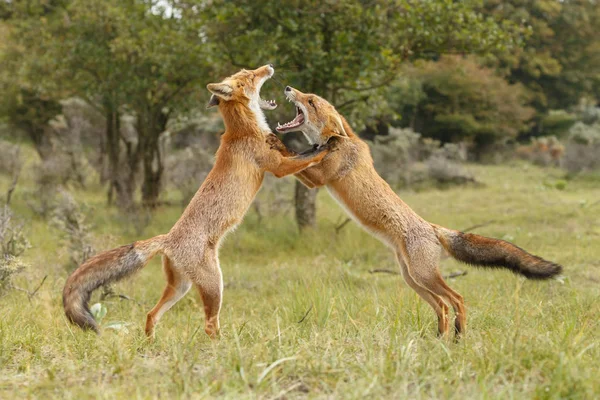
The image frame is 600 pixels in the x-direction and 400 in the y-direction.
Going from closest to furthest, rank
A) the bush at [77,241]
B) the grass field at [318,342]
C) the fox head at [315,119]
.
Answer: the grass field at [318,342] < the fox head at [315,119] < the bush at [77,241]

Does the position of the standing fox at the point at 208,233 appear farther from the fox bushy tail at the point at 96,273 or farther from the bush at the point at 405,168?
the bush at the point at 405,168

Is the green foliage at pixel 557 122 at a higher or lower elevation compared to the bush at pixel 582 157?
higher

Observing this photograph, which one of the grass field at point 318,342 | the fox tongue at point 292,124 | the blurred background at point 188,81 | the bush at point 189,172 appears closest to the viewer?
the grass field at point 318,342

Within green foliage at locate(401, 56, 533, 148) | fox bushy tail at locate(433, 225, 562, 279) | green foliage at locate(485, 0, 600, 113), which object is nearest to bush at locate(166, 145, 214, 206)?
fox bushy tail at locate(433, 225, 562, 279)

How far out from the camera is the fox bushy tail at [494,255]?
4.69 meters

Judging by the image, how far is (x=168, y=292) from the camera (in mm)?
4926

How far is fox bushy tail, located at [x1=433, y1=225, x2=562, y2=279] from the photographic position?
4.69 m

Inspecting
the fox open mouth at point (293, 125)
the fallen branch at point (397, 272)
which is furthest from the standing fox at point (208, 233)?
the fallen branch at point (397, 272)

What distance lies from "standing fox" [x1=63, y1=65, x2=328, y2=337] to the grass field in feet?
0.96

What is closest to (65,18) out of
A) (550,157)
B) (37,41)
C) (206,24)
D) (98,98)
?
(37,41)

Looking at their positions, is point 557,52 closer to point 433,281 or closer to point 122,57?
point 122,57

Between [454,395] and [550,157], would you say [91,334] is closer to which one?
[454,395]

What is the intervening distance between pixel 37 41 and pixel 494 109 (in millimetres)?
21173

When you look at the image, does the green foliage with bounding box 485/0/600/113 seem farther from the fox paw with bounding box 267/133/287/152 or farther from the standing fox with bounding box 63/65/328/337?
the standing fox with bounding box 63/65/328/337
